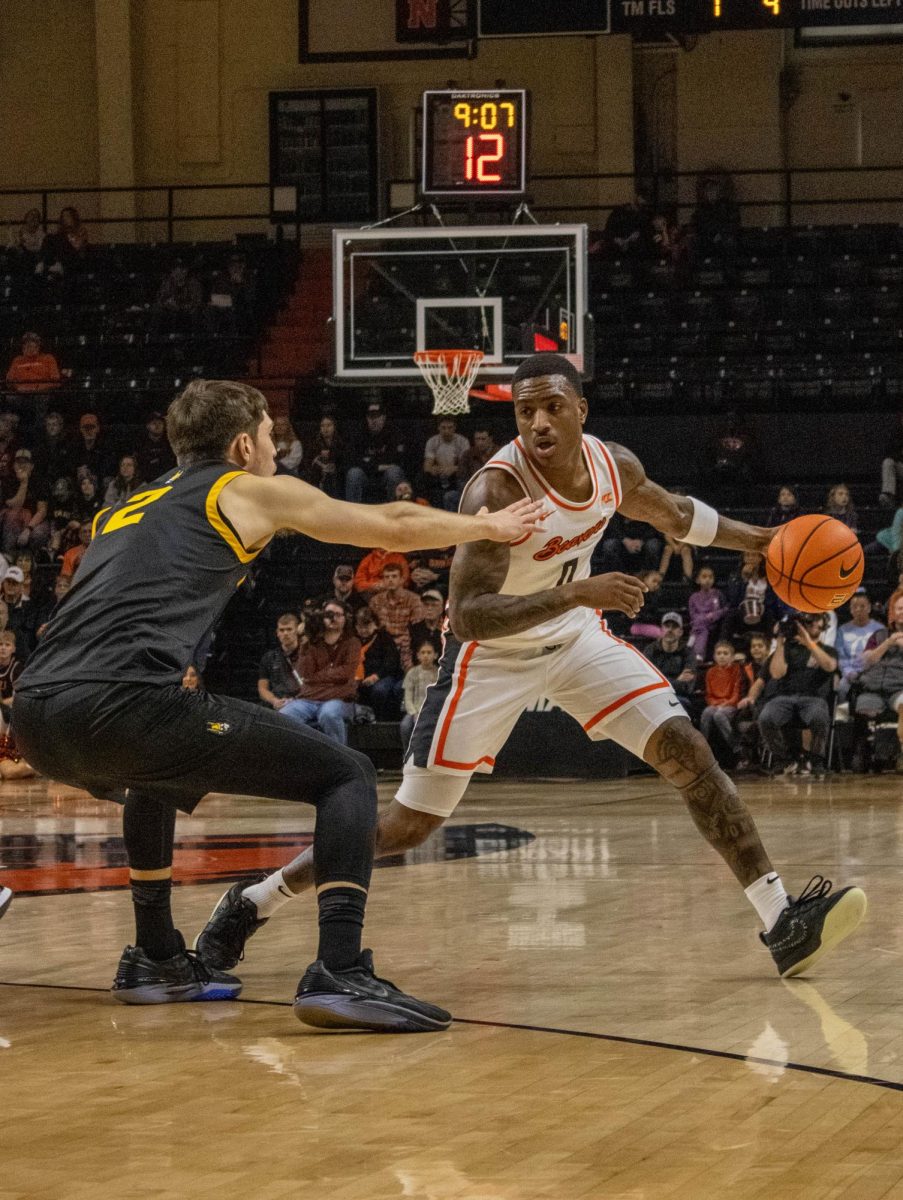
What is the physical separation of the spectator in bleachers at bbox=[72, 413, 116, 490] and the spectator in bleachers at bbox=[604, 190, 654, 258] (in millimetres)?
6261

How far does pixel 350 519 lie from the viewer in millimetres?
4418

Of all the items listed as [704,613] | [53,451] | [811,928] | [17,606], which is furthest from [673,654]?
[811,928]

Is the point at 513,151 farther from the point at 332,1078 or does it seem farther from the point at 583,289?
the point at 332,1078

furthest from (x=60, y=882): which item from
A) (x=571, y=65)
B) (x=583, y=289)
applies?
(x=571, y=65)

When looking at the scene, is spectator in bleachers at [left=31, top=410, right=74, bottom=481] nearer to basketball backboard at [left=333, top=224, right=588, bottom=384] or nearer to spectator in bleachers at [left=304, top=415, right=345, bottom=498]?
spectator in bleachers at [left=304, top=415, right=345, bottom=498]

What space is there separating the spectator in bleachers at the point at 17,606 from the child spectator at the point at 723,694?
607 cm

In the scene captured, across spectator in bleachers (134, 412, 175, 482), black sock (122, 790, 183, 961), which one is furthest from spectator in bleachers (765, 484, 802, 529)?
black sock (122, 790, 183, 961)

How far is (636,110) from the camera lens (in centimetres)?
2305

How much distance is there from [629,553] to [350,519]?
39.0 feet

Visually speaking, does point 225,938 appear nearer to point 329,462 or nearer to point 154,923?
point 154,923

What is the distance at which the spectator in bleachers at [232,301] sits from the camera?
67.9 feet

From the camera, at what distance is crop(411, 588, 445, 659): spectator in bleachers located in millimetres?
14773

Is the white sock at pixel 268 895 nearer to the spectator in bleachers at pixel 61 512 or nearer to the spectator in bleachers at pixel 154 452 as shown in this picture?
the spectator in bleachers at pixel 61 512

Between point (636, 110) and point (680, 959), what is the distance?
19.1 m
